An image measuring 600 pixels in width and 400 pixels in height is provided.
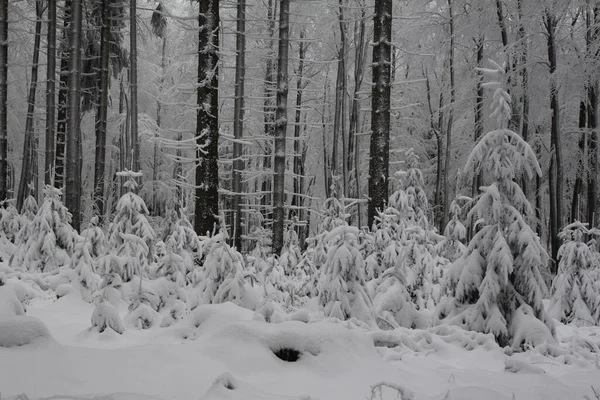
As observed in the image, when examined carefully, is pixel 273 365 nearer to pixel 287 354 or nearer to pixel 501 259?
pixel 287 354

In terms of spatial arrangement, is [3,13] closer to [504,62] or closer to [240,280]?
[240,280]

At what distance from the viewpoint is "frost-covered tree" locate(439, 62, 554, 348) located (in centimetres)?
557

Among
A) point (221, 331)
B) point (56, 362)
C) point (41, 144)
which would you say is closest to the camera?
point (56, 362)

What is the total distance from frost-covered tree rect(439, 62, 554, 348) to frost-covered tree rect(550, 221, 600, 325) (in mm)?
3160

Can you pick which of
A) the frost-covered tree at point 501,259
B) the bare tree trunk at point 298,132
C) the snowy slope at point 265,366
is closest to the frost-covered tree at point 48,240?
the snowy slope at point 265,366

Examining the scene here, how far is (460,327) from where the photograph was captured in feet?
18.6

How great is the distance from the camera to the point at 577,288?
27.4 feet

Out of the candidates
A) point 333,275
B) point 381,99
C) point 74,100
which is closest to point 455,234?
point 381,99

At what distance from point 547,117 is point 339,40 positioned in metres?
8.58

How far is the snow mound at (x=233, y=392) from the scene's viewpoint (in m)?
2.87

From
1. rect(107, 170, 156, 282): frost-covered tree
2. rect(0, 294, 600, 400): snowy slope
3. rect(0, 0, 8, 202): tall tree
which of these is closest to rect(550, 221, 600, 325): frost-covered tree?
rect(0, 294, 600, 400): snowy slope

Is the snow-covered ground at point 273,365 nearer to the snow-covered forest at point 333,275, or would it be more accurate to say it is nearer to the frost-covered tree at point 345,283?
the snow-covered forest at point 333,275

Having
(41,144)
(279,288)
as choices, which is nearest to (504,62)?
(279,288)

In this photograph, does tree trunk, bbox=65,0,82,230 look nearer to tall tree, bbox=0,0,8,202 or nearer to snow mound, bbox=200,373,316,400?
tall tree, bbox=0,0,8,202
